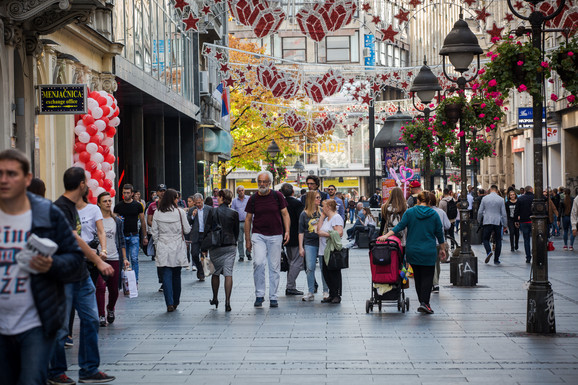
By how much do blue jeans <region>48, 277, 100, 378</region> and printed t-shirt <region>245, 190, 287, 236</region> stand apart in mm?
6225

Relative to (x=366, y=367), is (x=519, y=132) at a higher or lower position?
higher

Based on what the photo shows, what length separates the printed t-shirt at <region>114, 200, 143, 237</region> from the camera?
726 inches

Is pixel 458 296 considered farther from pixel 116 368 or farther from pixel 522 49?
pixel 116 368

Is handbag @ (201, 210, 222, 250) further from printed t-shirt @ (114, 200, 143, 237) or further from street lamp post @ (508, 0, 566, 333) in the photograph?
street lamp post @ (508, 0, 566, 333)

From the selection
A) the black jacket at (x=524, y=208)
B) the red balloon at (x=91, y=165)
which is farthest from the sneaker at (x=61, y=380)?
the black jacket at (x=524, y=208)

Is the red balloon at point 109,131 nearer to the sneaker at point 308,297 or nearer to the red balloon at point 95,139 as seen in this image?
the red balloon at point 95,139

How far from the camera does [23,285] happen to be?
554 cm

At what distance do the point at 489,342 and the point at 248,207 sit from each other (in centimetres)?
531

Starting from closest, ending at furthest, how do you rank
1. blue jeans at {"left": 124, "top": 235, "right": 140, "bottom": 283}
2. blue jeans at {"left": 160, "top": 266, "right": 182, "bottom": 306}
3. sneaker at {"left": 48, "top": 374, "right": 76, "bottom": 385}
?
sneaker at {"left": 48, "top": 374, "right": 76, "bottom": 385} < blue jeans at {"left": 160, "top": 266, "right": 182, "bottom": 306} < blue jeans at {"left": 124, "top": 235, "right": 140, "bottom": 283}

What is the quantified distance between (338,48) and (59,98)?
70.1 metres

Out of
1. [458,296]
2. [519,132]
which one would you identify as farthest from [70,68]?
[519,132]

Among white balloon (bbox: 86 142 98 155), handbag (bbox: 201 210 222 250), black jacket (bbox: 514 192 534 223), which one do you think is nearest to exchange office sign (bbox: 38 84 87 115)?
white balloon (bbox: 86 142 98 155)

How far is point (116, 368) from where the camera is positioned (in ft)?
31.3

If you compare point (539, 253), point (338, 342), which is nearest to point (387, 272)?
point (539, 253)
